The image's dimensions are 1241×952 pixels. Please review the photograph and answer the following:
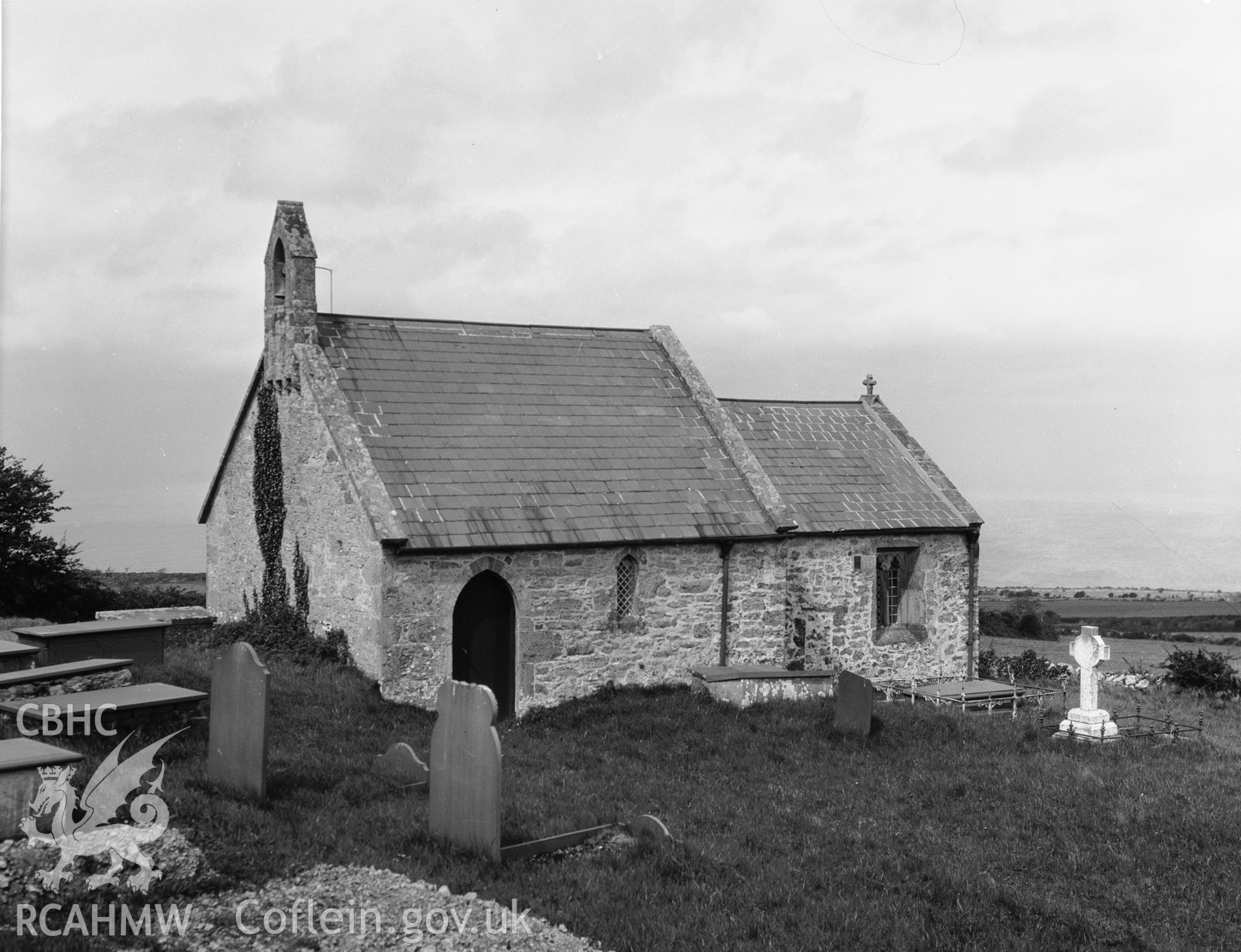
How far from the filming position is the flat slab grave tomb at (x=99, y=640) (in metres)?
15.5

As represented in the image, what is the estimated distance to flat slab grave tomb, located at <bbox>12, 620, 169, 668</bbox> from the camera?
1548 cm

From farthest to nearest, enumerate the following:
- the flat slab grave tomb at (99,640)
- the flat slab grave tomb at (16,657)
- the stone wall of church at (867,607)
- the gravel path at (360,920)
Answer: the stone wall of church at (867,607) → the flat slab grave tomb at (99,640) → the flat slab grave tomb at (16,657) → the gravel path at (360,920)

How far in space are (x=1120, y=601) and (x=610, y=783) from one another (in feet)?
223

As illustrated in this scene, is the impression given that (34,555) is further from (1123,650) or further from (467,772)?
(1123,650)

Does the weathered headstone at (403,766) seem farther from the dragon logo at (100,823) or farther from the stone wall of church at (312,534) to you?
the stone wall of church at (312,534)

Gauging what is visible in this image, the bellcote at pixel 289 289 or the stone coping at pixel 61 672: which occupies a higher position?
the bellcote at pixel 289 289

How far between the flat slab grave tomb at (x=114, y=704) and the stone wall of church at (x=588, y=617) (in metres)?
5.31

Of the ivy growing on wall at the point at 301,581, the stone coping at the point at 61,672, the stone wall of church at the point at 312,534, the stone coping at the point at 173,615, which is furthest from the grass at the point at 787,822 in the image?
the stone coping at the point at 173,615

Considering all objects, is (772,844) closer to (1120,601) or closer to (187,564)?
(187,564)

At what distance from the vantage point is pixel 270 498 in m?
22.2

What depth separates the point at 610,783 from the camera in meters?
13.9

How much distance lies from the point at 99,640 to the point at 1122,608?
6485 cm

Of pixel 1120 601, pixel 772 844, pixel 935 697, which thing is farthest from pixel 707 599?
pixel 1120 601

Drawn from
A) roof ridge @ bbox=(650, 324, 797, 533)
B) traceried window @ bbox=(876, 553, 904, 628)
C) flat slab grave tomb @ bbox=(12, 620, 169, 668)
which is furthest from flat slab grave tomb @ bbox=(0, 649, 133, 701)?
traceried window @ bbox=(876, 553, 904, 628)
